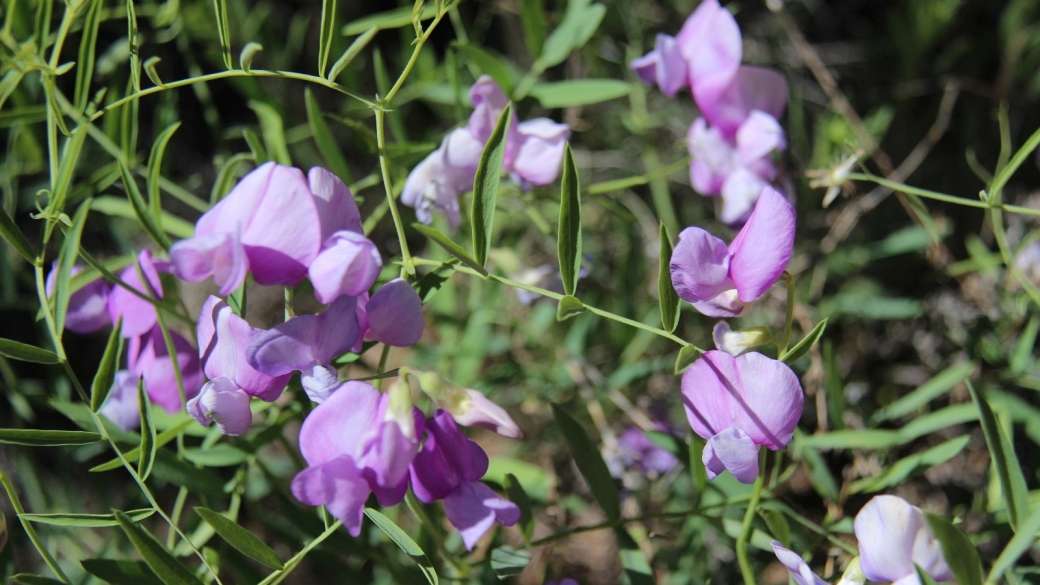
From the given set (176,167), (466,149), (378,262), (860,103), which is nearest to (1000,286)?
(860,103)

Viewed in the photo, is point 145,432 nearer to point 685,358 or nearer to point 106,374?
point 106,374

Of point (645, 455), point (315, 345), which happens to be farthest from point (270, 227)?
point (645, 455)

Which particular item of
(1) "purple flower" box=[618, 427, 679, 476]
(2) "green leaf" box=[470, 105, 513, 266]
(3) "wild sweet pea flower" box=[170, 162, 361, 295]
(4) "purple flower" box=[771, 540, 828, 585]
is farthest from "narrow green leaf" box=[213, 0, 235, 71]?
(1) "purple flower" box=[618, 427, 679, 476]

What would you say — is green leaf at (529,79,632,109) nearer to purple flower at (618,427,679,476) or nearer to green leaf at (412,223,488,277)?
green leaf at (412,223,488,277)

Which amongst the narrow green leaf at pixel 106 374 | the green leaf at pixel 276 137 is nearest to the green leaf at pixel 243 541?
the narrow green leaf at pixel 106 374

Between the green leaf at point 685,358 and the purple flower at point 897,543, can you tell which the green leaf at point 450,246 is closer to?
the green leaf at point 685,358
